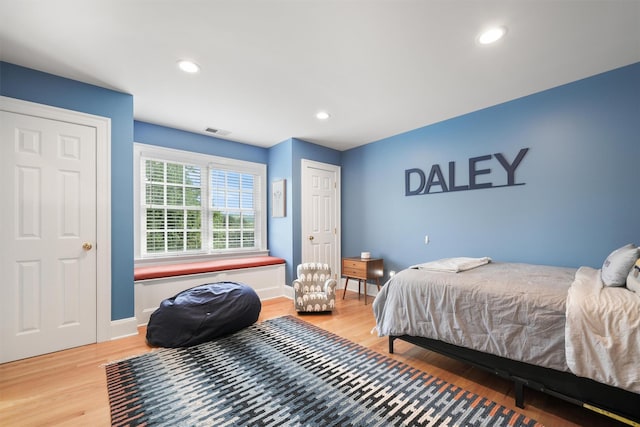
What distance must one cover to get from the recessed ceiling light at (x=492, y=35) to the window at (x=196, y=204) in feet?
11.8

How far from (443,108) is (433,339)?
2592 millimetres

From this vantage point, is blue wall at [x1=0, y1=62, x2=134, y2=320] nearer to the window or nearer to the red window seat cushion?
the red window seat cushion

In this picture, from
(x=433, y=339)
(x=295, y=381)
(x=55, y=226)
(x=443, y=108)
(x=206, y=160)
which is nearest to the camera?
(x=295, y=381)

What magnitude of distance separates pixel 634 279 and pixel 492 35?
1.82 m

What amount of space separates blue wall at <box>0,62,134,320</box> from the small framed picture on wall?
6.82 ft

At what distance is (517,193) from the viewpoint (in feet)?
9.92

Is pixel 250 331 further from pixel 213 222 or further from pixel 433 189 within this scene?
pixel 433 189

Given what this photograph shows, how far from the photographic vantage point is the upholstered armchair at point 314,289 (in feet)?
11.4

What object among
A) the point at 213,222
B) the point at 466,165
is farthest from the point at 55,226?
the point at 466,165

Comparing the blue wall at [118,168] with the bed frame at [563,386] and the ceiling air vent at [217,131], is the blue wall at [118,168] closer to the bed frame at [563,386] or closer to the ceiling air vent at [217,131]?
the ceiling air vent at [217,131]

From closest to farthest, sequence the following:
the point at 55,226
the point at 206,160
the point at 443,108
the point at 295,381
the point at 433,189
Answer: the point at 295,381, the point at 55,226, the point at 443,108, the point at 433,189, the point at 206,160

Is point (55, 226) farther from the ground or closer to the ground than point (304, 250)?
farther from the ground

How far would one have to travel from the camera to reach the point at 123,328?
2799 millimetres

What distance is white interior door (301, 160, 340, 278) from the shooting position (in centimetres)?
448
